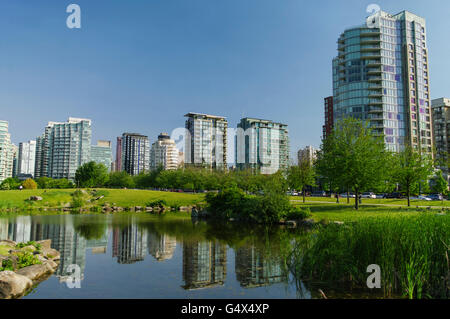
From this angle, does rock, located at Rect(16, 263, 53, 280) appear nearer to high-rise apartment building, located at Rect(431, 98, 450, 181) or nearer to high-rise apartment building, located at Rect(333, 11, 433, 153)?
high-rise apartment building, located at Rect(333, 11, 433, 153)

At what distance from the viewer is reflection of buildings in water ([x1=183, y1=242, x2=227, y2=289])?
1409 cm

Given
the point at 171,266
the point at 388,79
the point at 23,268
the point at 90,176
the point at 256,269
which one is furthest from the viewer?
the point at 388,79

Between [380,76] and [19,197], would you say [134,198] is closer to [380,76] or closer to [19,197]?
[19,197]

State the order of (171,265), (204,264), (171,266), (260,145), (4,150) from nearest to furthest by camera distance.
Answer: (171,266), (171,265), (204,264), (260,145), (4,150)

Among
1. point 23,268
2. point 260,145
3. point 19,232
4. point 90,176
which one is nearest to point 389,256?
point 23,268

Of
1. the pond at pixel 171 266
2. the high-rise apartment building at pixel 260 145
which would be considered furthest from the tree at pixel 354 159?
the high-rise apartment building at pixel 260 145

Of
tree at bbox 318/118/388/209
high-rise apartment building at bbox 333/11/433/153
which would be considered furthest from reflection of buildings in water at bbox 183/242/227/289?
high-rise apartment building at bbox 333/11/433/153

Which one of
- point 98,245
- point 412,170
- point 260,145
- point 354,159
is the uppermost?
point 260,145

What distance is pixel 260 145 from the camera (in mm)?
161250

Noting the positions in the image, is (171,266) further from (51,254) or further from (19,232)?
(19,232)

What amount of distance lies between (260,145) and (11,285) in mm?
152001

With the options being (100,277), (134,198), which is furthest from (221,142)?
(100,277)

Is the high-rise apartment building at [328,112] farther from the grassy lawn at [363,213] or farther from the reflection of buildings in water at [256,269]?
the reflection of buildings in water at [256,269]

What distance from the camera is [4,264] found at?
1438cm
